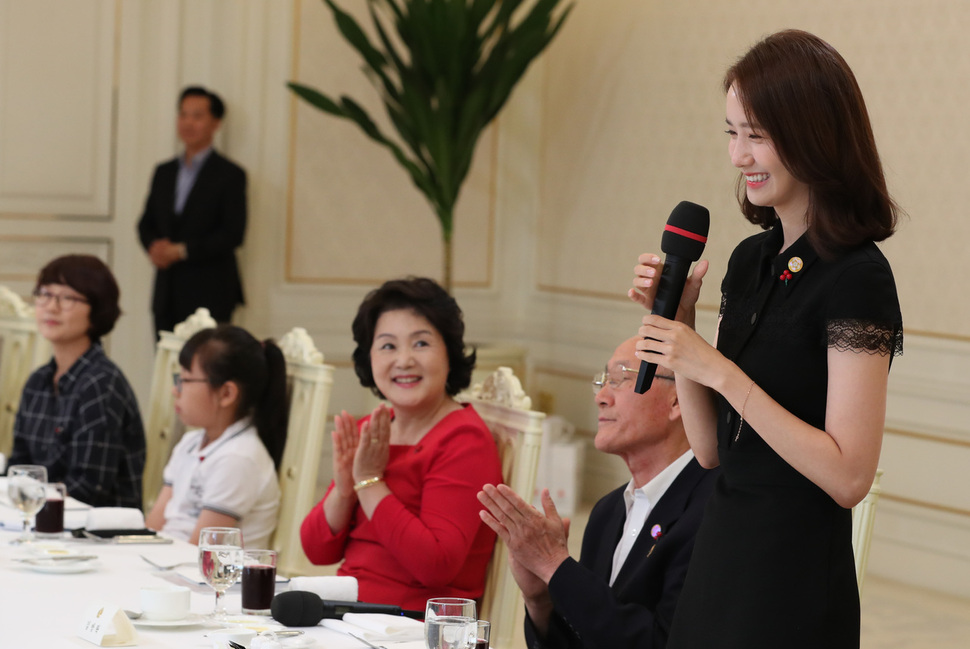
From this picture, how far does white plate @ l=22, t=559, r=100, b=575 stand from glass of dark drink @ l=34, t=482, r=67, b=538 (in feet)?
0.89

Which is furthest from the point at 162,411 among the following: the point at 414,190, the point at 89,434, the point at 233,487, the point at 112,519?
the point at 414,190

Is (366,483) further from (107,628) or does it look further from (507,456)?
(107,628)

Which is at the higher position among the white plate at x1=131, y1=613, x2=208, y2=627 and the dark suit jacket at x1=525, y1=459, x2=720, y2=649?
the dark suit jacket at x1=525, y1=459, x2=720, y2=649

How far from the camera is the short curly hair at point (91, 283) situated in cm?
350

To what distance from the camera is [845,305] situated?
140 cm

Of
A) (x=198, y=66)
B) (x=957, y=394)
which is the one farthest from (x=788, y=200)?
(x=198, y=66)

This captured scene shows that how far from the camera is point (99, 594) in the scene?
1925mm

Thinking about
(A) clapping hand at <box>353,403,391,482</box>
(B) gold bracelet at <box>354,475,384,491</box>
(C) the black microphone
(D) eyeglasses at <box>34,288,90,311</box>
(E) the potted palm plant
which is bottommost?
(B) gold bracelet at <box>354,475,384,491</box>

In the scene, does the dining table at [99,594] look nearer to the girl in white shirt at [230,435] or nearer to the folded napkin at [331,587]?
the folded napkin at [331,587]

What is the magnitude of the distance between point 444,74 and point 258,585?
149 inches

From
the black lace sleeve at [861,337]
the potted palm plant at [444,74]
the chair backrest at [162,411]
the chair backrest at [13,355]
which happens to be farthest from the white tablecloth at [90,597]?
the potted palm plant at [444,74]

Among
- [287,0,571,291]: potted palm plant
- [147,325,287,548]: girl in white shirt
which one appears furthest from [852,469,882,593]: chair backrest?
[287,0,571,291]: potted palm plant

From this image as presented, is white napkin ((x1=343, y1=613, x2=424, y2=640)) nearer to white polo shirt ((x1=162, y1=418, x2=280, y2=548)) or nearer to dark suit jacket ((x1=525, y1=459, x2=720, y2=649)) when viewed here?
dark suit jacket ((x1=525, y1=459, x2=720, y2=649))

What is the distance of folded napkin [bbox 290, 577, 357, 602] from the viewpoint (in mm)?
1832
